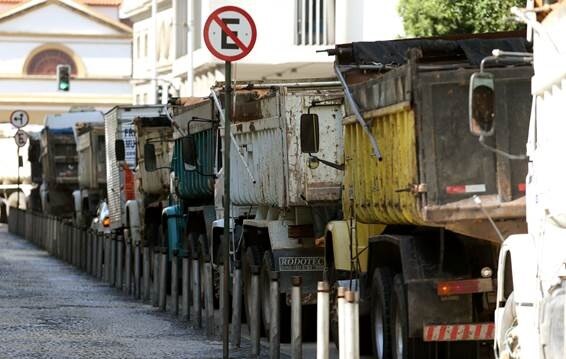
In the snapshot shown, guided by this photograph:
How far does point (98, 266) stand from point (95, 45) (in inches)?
3770

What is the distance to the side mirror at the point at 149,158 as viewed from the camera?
3222 centimetres

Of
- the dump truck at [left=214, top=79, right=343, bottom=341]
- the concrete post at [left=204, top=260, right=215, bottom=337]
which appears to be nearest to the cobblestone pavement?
the concrete post at [left=204, top=260, right=215, bottom=337]

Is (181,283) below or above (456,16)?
below

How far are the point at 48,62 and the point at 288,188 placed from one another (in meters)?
109

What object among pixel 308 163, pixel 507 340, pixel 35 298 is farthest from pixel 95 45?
pixel 507 340

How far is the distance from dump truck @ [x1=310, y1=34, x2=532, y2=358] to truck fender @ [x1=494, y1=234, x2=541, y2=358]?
1.01 metres

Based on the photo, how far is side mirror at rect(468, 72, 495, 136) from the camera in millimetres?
11750

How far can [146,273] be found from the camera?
87.9 ft

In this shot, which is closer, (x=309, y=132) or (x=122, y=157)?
(x=309, y=132)

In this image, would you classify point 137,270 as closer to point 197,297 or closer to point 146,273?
point 146,273

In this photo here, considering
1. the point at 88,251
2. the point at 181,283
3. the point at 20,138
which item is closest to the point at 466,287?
the point at 181,283

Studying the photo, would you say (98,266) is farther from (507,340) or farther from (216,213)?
(507,340)

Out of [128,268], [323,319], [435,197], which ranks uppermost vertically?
[435,197]

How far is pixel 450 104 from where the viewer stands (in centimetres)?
1448
